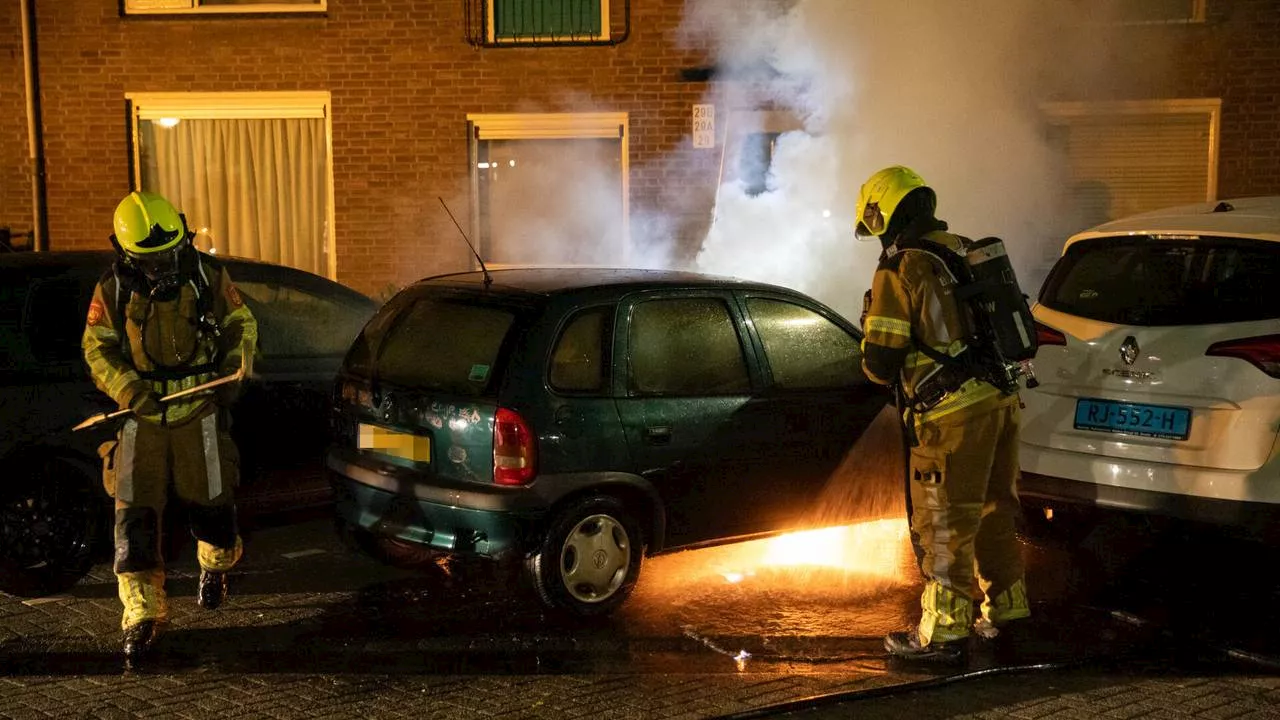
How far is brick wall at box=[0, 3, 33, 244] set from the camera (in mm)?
11625

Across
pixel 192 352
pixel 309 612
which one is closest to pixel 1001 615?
pixel 309 612

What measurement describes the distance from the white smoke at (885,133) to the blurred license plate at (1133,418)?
468 cm

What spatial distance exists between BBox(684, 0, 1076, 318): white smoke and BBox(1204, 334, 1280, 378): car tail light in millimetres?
5049

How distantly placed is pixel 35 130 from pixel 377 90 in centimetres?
300

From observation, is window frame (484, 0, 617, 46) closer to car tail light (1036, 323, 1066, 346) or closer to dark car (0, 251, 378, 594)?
dark car (0, 251, 378, 594)

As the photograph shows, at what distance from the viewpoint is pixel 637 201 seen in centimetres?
1155

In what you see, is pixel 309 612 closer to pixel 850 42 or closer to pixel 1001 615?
pixel 1001 615

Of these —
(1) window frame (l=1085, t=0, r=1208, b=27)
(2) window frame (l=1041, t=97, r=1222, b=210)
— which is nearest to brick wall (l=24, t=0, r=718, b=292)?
(2) window frame (l=1041, t=97, r=1222, b=210)

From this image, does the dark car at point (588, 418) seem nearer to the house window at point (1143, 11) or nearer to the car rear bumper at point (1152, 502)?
the car rear bumper at point (1152, 502)

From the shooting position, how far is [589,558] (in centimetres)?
554

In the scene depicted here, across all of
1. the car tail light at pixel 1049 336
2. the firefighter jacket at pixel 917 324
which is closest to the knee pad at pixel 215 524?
the firefighter jacket at pixel 917 324

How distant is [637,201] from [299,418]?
5440 mm

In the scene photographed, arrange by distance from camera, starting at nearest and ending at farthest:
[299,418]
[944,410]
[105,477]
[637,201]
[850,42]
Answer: [944,410], [105,477], [299,418], [850,42], [637,201]

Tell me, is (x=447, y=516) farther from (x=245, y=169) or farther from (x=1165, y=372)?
(x=245, y=169)
